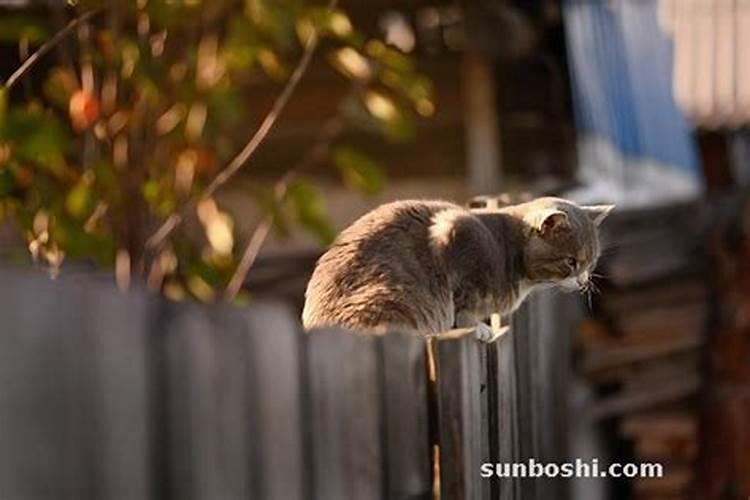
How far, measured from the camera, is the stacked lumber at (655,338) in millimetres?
3855

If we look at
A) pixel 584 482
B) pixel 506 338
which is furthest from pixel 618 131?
pixel 506 338

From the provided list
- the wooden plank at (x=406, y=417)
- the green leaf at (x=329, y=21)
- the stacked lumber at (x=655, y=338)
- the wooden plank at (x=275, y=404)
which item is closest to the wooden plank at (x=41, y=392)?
the wooden plank at (x=275, y=404)

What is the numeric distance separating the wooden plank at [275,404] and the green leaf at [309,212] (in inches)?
44.2

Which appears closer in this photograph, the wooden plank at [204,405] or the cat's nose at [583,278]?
the wooden plank at [204,405]

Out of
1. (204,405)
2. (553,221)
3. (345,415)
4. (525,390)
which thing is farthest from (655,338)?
(204,405)

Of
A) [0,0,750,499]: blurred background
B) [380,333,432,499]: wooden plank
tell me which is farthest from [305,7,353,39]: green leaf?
[380,333,432,499]: wooden plank

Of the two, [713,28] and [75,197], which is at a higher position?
[713,28]

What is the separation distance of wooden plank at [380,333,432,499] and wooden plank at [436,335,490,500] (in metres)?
0.03

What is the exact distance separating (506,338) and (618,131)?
9.83ft

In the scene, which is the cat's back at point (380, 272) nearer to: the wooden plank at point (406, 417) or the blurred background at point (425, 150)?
the wooden plank at point (406, 417)

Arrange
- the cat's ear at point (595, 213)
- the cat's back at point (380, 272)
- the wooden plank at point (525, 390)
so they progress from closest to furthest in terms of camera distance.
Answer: the cat's back at point (380, 272) < the wooden plank at point (525, 390) < the cat's ear at point (595, 213)

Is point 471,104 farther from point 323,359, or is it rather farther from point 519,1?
point 323,359

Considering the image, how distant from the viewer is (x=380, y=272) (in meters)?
1.52

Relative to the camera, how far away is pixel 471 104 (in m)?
4.62
